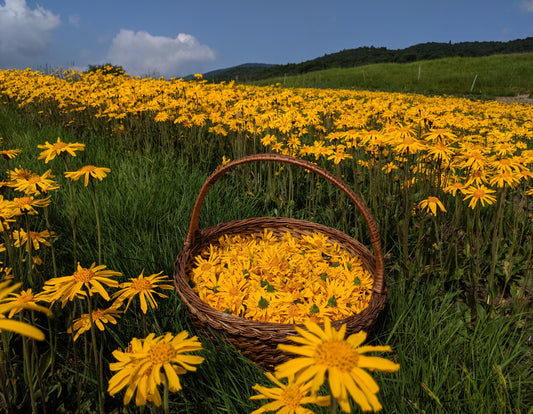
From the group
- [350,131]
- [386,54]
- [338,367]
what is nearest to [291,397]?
[338,367]

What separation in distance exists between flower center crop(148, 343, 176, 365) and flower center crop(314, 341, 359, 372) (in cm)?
29

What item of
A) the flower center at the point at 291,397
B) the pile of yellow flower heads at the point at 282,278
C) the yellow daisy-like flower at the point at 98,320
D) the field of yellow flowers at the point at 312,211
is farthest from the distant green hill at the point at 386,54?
the flower center at the point at 291,397

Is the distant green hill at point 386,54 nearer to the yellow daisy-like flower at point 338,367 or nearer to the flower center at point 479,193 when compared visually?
the flower center at point 479,193

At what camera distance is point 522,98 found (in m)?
20.6

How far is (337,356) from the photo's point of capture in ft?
1.87

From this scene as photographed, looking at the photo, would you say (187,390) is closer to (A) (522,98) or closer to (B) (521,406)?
(B) (521,406)

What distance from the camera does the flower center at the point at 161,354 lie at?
0.68m

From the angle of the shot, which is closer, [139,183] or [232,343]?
[232,343]

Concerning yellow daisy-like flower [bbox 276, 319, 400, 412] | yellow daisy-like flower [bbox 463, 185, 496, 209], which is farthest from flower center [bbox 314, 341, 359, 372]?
yellow daisy-like flower [bbox 463, 185, 496, 209]

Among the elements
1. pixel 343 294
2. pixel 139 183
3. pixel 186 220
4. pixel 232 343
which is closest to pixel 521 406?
pixel 343 294

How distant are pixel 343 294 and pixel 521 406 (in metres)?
0.74

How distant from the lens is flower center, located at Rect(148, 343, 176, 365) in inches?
26.7

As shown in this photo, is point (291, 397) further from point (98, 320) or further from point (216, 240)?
point (216, 240)

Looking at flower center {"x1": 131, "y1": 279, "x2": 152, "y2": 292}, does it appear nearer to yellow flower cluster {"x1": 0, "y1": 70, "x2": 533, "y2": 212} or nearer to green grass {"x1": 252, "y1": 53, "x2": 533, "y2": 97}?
yellow flower cluster {"x1": 0, "y1": 70, "x2": 533, "y2": 212}
